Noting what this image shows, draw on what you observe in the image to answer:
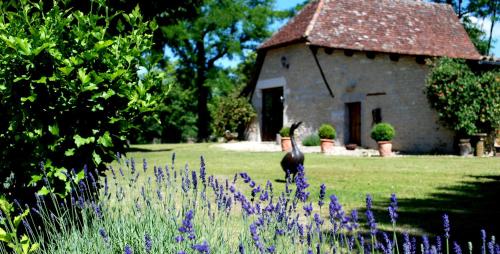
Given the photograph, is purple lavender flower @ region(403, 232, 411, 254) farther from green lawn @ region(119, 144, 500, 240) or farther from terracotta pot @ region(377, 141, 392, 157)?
terracotta pot @ region(377, 141, 392, 157)

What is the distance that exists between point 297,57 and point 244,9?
38.6ft

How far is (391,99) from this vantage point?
19.7m

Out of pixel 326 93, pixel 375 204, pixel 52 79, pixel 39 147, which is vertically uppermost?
pixel 326 93

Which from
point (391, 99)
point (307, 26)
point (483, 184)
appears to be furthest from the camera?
point (307, 26)

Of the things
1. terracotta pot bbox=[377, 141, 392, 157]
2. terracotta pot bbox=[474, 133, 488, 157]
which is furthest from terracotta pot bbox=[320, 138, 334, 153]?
terracotta pot bbox=[474, 133, 488, 157]

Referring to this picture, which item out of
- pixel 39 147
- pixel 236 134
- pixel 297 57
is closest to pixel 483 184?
pixel 39 147

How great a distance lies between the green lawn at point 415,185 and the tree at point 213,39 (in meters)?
18.0

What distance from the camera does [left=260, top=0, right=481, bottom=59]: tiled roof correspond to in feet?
66.3

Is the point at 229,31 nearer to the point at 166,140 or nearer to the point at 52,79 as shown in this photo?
the point at 166,140

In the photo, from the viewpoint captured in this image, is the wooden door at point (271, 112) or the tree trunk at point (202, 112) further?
the tree trunk at point (202, 112)

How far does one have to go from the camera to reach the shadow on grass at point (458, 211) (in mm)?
5742

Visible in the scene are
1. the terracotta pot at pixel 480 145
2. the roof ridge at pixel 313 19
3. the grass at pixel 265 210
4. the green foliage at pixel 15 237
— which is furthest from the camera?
the roof ridge at pixel 313 19

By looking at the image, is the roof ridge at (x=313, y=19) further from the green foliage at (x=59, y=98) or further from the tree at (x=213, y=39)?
the green foliage at (x=59, y=98)

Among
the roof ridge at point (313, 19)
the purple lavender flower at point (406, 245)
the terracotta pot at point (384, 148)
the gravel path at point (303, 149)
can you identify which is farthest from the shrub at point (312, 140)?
the purple lavender flower at point (406, 245)
